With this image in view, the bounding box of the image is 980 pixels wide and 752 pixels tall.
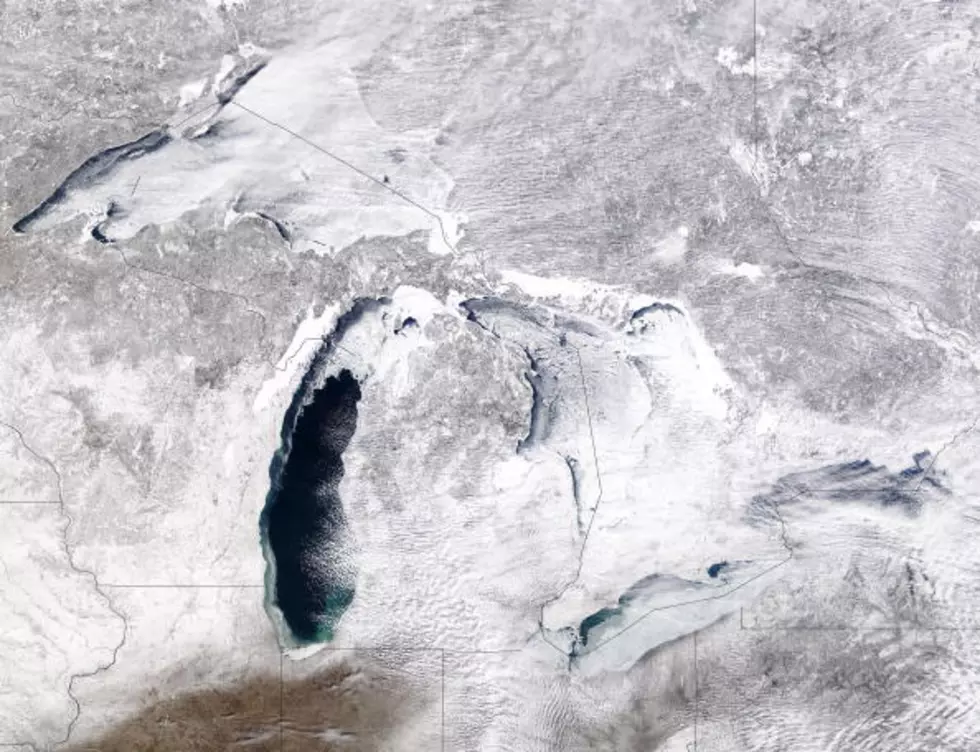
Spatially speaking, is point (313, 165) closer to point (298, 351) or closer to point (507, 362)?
point (298, 351)

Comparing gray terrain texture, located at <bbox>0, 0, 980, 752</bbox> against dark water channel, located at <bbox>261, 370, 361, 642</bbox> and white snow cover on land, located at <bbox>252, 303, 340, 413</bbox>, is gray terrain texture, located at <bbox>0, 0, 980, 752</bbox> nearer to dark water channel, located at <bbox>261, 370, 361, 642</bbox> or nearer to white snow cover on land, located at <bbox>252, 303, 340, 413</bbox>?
white snow cover on land, located at <bbox>252, 303, 340, 413</bbox>

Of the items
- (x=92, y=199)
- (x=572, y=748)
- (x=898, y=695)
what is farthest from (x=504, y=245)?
(x=898, y=695)

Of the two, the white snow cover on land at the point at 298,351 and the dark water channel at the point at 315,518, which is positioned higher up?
the white snow cover on land at the point at 298,351

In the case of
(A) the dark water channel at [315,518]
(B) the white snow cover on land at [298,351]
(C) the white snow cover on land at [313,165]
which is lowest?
(A) the dark water channel at [315,518]

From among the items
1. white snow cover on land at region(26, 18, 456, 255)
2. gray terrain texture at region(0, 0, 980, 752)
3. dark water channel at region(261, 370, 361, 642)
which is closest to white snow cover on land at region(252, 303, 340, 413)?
gray terrain texture at region(0, 0, 980, 752)

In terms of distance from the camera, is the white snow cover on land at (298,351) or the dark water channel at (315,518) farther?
the dark water channel at (315,518)

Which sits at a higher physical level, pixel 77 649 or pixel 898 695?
pixel 898 695

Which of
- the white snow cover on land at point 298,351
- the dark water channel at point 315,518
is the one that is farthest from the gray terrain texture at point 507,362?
the dark water channel at point 315,518

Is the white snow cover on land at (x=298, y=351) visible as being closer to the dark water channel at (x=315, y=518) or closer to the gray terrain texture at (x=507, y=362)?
the gray terrain texture at (x=507, y=362)

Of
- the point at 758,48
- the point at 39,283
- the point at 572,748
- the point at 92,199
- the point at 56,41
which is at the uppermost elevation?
the point at 758,48

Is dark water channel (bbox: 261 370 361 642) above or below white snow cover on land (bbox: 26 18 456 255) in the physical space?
below

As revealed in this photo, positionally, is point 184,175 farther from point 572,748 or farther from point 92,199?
point 572,748
